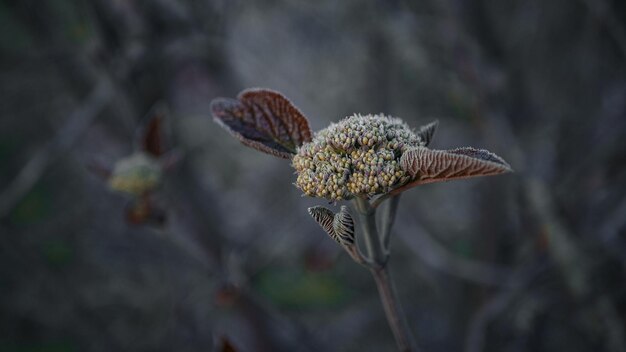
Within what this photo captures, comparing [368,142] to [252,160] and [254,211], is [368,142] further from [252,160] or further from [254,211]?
[252,160]

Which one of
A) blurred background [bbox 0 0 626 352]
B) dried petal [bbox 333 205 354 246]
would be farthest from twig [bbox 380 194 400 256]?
blurred background [bbox 0 0 626 352]

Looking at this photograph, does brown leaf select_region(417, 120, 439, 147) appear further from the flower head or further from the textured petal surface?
the textured petal surface

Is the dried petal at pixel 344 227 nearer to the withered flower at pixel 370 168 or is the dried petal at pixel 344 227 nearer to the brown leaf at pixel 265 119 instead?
the withered flower at pixel 370 168

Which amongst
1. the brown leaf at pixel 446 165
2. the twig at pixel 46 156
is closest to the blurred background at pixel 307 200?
A: the twig at pixel 46 156

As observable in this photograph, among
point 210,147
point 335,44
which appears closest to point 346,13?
point 335,44

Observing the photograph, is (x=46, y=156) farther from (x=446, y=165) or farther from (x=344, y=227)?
(x=446, y=165)

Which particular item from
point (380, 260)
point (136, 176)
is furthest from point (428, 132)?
point (136, 176)
